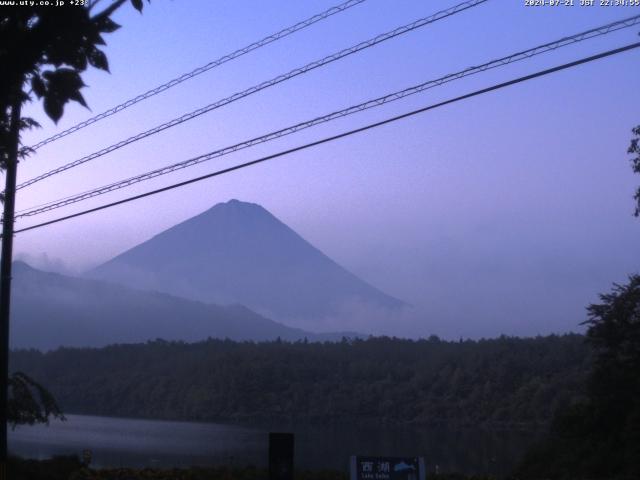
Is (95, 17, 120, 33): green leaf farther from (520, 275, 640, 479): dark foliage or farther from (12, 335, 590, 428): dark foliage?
(12, 335, 590, 428): dark foliage

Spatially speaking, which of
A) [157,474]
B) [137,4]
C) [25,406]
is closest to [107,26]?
[137,4]

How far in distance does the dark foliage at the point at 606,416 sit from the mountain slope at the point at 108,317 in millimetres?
51986

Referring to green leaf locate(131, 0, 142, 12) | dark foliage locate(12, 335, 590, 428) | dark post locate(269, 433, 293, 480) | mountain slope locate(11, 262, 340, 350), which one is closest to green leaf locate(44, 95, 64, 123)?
green leaf locate(131, 0, 142, 12)

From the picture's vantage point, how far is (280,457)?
13055 mm

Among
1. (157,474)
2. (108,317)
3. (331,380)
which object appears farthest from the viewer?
(108,317)

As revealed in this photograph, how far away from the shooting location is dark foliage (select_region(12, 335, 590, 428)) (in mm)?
35594

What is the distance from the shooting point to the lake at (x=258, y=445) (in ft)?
77.8

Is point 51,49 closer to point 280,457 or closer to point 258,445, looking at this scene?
point 280,457

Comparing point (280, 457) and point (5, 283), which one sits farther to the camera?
point (5, 283)

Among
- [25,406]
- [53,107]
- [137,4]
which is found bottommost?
[25,406]

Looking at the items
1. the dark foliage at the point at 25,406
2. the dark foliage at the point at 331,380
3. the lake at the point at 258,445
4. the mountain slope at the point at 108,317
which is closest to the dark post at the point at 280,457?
the lake at the point at 258,445

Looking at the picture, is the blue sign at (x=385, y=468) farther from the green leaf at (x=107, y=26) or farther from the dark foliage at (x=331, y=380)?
the dark foliage at (x=331, y=380)

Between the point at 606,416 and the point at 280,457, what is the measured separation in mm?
13846

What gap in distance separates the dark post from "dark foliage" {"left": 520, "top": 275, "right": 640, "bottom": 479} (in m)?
9.22
